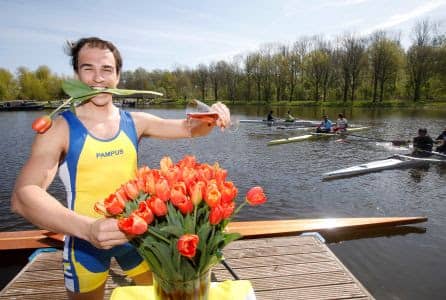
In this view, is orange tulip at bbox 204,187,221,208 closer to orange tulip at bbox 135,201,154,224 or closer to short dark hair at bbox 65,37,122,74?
orange tulip at bbox 135,201,154,224

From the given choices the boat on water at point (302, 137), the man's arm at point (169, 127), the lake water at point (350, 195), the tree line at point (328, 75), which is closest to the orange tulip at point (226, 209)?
Result: the man's arm at point (169, 127)

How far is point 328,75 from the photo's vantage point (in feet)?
243

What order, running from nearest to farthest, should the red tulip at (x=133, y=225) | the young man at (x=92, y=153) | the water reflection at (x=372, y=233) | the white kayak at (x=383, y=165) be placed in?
the red tulip at (x=133, y=225) → the young man at (x=92, y=153) → the water reflection at (x=372, y=233) → the white kayak at (x=383, y=165)

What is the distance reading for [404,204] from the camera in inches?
450

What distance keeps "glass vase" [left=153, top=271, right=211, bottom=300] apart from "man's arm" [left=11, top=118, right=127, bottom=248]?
→ 0.33 meters

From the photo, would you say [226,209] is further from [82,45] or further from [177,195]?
[82,45]

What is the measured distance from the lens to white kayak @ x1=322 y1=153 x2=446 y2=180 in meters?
14.1

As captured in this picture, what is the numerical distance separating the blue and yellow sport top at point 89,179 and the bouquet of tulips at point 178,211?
81cm

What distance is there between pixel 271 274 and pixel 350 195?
8786mm

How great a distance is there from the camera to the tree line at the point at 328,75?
65688 mm

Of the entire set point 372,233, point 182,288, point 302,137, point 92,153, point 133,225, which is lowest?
point 372,233

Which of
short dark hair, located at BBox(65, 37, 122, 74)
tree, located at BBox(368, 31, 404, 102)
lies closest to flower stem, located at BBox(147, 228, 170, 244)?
short dark hair, located at BBox(65, 37, 122, 74)

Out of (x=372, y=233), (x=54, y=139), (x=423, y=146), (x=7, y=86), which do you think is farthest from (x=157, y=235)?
(x=7, y=86)

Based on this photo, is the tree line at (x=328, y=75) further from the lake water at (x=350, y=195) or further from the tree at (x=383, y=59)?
the lake water at (x=350, y=195)
